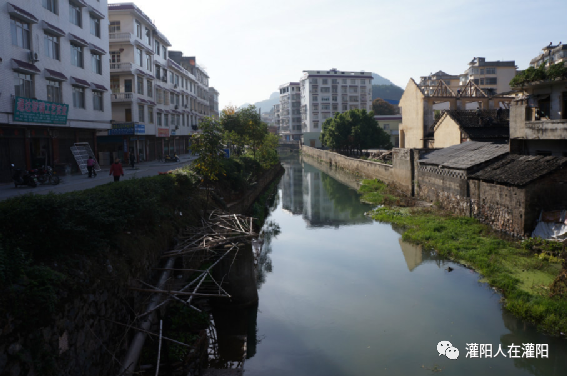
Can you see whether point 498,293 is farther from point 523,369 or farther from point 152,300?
point 152,300

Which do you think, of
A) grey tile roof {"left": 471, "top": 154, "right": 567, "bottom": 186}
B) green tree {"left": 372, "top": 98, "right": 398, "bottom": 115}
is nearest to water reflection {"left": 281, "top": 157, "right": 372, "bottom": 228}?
grey tile roof {"left": 471, "top": 154, "right": 567, "bottom": 186}

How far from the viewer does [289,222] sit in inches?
850

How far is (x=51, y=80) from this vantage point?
21.2 metres

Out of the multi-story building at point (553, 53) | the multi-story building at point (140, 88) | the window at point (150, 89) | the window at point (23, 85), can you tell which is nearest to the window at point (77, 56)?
the window at point (23, 85)

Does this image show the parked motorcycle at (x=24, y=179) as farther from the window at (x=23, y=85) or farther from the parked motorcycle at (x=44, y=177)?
the window at (x=23, y=85)

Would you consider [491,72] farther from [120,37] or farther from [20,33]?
[20,33]

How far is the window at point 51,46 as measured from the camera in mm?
20672

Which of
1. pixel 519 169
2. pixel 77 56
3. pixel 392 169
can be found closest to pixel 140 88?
pixel 77 56

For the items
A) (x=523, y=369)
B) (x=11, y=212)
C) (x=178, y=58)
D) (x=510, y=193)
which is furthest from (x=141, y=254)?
(x=178, y=58)

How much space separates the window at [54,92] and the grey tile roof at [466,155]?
761 inches

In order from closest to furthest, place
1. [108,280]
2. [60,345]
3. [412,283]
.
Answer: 1. [60,345]
2. [108,280]
3. [412,283]

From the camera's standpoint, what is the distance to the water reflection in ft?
71.4

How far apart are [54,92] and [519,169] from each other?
21533 mm

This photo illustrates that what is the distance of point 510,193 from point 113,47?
95.4 ft
